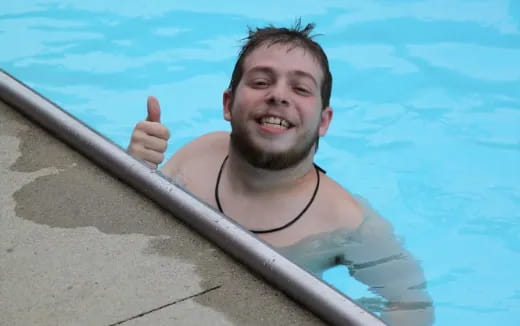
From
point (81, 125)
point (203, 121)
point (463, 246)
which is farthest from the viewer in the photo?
point (203, 121)

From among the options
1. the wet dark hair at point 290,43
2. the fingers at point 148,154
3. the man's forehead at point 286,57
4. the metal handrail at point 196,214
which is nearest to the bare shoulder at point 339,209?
the wet dark hair at point 290,43

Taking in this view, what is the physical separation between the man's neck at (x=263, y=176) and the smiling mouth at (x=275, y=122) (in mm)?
172

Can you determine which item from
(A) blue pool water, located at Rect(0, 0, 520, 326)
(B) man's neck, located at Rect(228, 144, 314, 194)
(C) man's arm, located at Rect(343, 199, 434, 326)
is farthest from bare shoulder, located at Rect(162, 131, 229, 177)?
(A) blue pool water, located at Rect(0, 0, 520, 326)

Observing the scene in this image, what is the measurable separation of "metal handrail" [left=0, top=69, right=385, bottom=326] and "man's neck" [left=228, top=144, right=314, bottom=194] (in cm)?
64

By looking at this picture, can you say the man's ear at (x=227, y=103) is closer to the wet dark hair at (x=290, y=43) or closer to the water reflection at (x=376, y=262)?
the wet dark hair at (x=290, y=43)

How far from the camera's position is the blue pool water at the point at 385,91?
175 inches

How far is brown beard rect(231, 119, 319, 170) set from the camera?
2.97 m

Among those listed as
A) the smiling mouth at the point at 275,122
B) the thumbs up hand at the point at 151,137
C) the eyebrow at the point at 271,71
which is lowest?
the thumbs up hand at the point at 151,137

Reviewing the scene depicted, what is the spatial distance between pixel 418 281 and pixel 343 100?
2751mm

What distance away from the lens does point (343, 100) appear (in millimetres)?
5785

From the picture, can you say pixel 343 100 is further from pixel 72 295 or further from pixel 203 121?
pixel 72 295

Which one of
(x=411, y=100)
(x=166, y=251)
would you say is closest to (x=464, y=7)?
(x=411, y=100)

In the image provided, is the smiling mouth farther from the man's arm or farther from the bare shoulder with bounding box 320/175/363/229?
the man's arm

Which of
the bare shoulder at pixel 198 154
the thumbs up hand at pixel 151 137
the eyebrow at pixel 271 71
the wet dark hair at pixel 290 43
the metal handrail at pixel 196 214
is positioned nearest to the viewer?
the metal handrail at pixel 196 214
